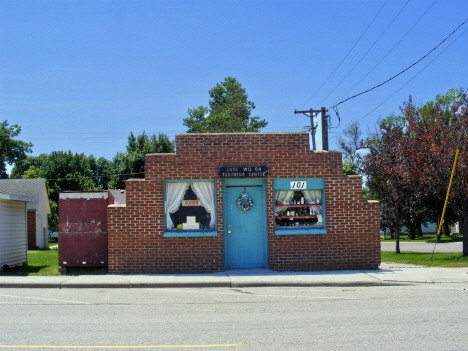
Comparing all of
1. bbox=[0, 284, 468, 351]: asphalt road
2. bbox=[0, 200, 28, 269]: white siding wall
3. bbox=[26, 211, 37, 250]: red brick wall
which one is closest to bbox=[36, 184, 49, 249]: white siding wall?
bbox=[26, 211, 37, 250]: red brick wall

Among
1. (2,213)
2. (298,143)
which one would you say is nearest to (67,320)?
(298,143)

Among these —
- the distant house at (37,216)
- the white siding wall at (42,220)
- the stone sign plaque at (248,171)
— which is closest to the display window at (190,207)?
the stone sign plaque at (248,171)

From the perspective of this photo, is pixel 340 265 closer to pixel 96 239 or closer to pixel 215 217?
pixel 215 217

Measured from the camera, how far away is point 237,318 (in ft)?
26.6

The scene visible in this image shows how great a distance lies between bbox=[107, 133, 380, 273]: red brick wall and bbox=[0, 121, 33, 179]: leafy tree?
4606cm

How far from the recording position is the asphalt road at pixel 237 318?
21.0 feet

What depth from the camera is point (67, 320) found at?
315 inches

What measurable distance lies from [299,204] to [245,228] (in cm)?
170

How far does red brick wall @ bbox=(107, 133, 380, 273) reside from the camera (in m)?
13.4

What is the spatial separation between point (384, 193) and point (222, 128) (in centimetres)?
2452

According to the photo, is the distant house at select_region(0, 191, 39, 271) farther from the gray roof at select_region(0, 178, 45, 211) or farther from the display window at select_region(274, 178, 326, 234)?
the display window at select_region(274, 178, 326, 234)

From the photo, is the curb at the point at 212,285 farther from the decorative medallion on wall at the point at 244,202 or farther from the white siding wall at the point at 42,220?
the white siding wall at the point at 42,220

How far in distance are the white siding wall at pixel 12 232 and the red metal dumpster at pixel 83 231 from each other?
10.5 ft

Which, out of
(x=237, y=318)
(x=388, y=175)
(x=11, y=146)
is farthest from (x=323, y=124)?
(x=11, y=146)
